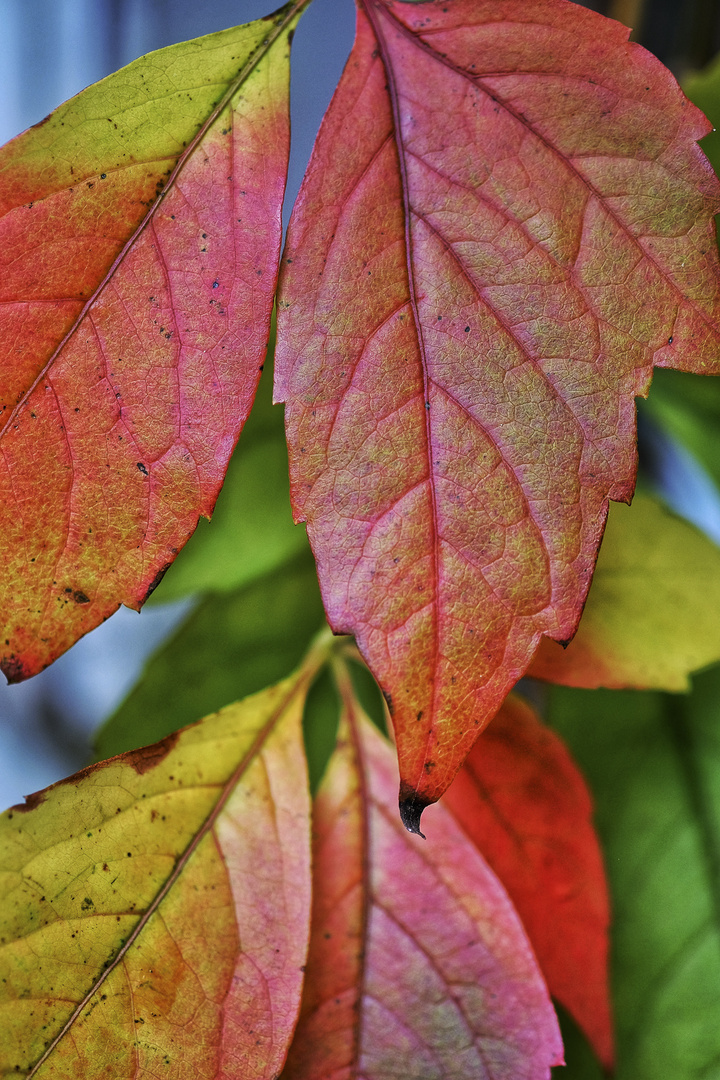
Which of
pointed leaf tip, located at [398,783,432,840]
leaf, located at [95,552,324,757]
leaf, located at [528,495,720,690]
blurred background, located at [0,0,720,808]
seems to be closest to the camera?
pointed leaf tip, located at [398,783,432,840]

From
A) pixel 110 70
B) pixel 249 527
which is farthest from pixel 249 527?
pixel 110 70

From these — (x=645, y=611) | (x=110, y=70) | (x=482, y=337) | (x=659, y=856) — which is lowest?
(x=659, y=856)

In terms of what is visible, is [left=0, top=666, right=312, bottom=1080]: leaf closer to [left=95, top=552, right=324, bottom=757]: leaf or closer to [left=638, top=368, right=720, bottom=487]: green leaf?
[left=95, top=552, right=324, bottom=757]: leaf

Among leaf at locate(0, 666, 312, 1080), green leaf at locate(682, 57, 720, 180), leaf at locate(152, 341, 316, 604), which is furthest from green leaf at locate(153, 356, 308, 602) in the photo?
green leaf at locate(682, 57, 720, 180)

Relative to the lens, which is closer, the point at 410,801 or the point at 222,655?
the point at 410,801

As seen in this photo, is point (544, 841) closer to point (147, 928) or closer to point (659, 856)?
point (659, 856)

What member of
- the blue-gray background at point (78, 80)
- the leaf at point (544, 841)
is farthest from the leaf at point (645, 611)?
the blue-gray background at point (78, 80)

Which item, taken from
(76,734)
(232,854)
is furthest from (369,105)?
(76,734)
